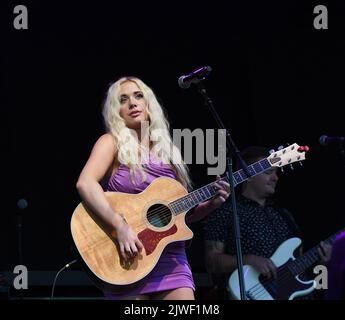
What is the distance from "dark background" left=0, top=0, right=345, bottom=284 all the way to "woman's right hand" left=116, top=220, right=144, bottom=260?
8.02 feet

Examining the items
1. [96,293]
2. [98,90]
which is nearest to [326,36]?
[98,90]

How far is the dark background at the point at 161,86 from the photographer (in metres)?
5.84

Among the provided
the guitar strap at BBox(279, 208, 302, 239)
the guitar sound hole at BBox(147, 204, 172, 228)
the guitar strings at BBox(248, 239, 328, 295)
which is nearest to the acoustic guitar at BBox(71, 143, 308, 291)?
the guitar sound hole at BBox(147, 204, 172, 228)

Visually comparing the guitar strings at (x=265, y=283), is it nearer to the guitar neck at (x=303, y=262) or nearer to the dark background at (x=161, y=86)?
the guitar neck at (x=303, y=262)

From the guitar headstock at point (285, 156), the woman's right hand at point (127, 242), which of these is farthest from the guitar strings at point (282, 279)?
the woman's right hand at point (127, 242)

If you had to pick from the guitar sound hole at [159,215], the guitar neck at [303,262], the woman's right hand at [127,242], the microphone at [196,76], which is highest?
the microphone at [196,76]

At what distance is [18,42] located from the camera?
19.3ft

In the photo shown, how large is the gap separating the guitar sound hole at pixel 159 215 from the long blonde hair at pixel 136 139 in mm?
181

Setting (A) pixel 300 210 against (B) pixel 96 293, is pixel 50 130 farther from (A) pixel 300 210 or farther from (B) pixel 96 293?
(A) pixel 300 210

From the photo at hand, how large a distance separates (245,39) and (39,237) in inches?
95.3

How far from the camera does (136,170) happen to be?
12.2ft

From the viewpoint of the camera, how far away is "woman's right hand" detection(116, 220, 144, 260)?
344cm

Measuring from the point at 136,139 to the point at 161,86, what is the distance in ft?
7.78

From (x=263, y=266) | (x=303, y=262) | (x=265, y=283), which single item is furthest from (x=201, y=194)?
(x=303, y=262)
